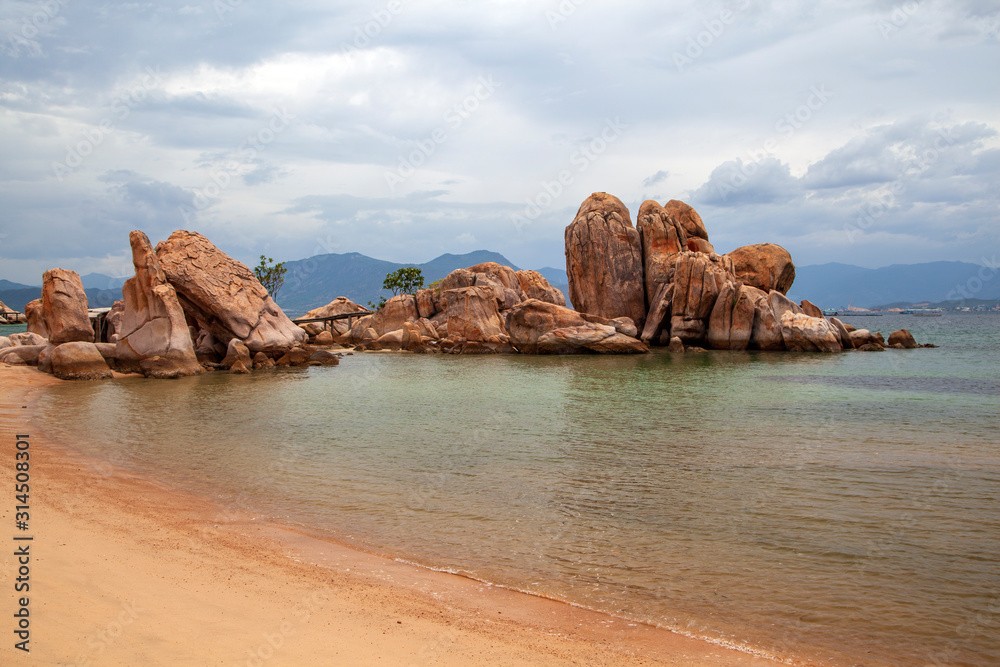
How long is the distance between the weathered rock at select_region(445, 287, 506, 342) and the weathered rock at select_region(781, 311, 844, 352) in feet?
66.5

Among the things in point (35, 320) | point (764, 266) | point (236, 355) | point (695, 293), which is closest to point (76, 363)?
point (236, 355)

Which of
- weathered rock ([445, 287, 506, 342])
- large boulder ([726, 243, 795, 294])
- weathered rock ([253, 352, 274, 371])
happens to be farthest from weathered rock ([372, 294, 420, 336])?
large boulder ([726, 243, 795, 294])

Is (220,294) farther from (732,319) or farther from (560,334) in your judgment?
(732,319)

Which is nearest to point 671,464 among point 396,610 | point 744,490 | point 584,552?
point 744,490

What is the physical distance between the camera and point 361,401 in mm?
23188

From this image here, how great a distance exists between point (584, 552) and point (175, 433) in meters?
12.6

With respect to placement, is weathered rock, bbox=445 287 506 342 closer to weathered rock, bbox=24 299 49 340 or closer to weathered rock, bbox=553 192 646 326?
weathered rock, bbox=553 192 646 326

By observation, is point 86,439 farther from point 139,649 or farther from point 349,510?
point 139,649

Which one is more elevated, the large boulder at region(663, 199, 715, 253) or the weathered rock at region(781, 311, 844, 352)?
the large boulder at region(663, 199, 715, 253)

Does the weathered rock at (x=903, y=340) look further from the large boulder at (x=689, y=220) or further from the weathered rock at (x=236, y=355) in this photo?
the weathered rock at (x=236, y=355)

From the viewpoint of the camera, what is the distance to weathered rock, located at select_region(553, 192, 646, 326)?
5392 cm

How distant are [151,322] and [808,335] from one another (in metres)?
40.1

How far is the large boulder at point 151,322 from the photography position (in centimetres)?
3034

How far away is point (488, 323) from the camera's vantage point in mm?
48188
